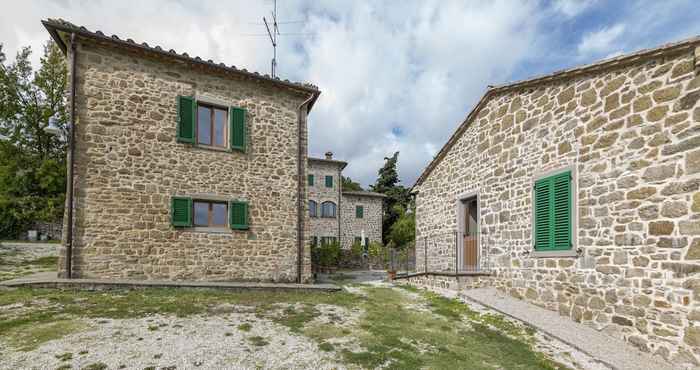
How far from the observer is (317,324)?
5691 millimetres

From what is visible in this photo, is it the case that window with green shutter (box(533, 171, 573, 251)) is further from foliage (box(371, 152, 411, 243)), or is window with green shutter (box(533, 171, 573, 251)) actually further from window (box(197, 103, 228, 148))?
foliage (box(371, 152, 411, 243))

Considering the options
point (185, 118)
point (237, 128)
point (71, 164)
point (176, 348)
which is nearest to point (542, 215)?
point (176, 348)

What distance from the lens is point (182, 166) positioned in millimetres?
8773

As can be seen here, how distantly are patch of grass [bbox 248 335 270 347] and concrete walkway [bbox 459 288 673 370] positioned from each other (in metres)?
4.40

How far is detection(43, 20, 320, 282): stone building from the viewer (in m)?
7.91

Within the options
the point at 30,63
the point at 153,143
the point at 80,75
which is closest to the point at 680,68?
the point at 153,143

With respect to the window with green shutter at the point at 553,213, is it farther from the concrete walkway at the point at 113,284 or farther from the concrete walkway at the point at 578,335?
the concrete walkway at the point at 113,284

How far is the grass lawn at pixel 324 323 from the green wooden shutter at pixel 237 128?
3939 millimetres

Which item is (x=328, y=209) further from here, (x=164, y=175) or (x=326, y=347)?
(x=326, y=347)

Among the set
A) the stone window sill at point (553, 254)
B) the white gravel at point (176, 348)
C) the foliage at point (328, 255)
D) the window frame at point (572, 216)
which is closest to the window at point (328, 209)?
the foliage at point (328, 255)

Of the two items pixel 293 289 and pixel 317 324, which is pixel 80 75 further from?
pixel 317 324

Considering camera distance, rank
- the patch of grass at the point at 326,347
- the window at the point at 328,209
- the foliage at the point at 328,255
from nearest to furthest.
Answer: the patch of grass at the point at 326,347
the foliage at the point at 328,255
the window at the point at 328,209

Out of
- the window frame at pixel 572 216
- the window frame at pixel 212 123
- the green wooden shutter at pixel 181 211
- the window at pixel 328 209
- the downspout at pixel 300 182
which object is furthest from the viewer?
the window at pixel 328 209

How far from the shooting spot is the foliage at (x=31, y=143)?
16.6 m
